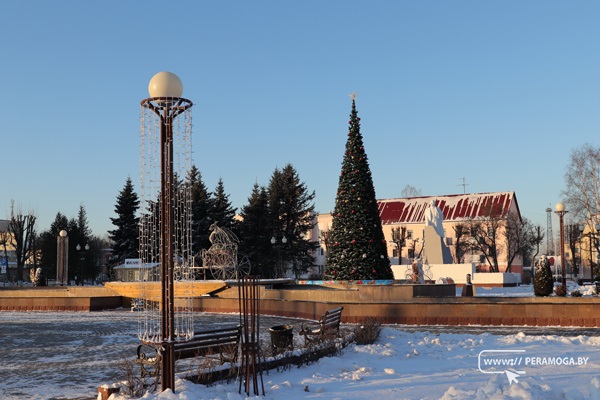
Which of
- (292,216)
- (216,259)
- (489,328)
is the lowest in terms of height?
(489,328)

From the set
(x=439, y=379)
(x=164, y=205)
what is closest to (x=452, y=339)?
(x=439, y=379)

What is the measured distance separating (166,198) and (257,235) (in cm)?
4449

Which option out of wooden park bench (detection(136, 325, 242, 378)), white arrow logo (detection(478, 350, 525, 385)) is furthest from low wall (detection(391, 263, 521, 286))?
wooden park bench (detection(136, 325, 242, 378))

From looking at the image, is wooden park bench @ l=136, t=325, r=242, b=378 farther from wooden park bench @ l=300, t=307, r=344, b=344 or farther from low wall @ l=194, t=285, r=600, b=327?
low wall @ l=194, t=285, r=600, b=327

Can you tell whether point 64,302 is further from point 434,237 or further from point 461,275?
point 461,275

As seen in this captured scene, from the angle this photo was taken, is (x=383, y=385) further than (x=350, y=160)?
No

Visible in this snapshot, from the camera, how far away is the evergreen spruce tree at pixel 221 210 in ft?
178

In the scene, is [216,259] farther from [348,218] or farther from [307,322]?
[307,322]

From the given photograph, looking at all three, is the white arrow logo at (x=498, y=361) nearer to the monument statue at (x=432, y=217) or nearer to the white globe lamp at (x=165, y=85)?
the white globe lamp at (x=165, y=85)

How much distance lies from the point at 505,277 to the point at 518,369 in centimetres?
3672

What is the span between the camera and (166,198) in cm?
963

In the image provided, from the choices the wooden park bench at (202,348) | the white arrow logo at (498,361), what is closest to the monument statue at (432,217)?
the white arrow logo at (498,361)

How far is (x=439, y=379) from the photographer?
34.8ft

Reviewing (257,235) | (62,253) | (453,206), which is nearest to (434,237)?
(257,235)
